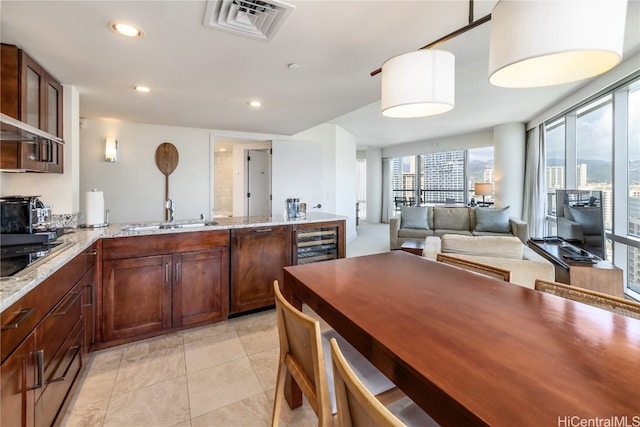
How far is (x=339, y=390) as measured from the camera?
31.2 inches

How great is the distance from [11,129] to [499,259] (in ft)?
10.8

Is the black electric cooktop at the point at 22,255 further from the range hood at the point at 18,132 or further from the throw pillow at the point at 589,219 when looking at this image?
the throw pillow at the point at 589,219

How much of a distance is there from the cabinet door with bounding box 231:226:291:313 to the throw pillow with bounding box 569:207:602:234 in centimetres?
282

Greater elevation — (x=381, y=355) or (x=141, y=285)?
(x=381, y=355)

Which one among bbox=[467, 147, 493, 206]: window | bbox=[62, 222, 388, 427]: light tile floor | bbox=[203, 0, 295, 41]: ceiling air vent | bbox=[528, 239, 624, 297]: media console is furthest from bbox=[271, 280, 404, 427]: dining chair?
bbox=[467, 147, 493, 206]: window

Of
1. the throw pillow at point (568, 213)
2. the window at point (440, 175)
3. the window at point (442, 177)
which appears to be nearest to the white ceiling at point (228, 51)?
the throw pillow at point (568, 213)

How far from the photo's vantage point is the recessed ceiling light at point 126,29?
1.69 meters

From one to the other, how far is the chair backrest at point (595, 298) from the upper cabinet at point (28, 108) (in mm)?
2778

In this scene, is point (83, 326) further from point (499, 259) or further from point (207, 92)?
point (499, 259)

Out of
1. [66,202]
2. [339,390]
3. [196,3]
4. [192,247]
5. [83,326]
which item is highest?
[196,3]

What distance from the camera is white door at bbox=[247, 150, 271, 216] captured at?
230 inches

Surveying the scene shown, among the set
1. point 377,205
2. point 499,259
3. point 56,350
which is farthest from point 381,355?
point 377,205

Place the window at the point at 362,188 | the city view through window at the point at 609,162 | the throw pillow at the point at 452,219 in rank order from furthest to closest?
the window at the point at 362,188 → the throw pillow at the point at 452,219 → the city view through window at the point at 609,162

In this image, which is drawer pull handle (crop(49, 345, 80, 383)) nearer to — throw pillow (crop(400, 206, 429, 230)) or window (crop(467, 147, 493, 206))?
throw pillow (crop(400, 206, 429, 230))
